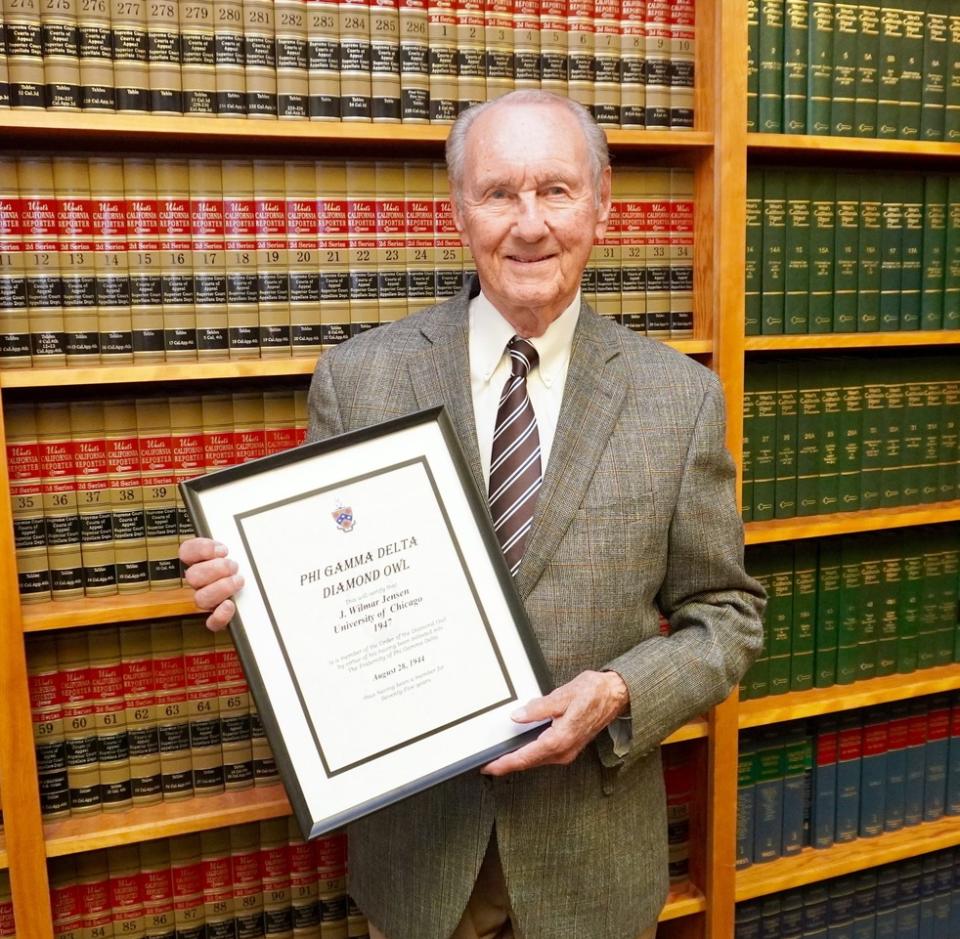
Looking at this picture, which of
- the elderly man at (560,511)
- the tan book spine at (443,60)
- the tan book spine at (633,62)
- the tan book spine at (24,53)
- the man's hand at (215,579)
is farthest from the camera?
the tan book spine at (633,62)

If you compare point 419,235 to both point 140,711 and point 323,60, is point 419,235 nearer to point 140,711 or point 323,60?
point 323,60

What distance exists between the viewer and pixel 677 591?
1390 millimetres

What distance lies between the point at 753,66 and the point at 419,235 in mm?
736

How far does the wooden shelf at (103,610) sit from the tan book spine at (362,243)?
0.54m

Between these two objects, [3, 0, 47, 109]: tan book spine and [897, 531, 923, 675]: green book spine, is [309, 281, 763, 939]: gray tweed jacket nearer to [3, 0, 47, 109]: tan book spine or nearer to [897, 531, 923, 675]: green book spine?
[3, 0, 47, 109]: tan book spine

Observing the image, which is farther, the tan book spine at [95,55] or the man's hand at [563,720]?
the tan book spine at [95,55]

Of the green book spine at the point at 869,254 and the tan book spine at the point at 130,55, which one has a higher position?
the tan book spine at the point at 130,55

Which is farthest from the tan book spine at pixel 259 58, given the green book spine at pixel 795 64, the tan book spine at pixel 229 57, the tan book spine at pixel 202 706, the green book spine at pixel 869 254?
the green book spine at pixel 869 254

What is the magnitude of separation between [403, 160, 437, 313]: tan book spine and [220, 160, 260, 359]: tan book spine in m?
0.27

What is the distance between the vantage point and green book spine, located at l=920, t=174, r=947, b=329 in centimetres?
206

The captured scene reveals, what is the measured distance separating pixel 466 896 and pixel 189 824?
0.62 meters

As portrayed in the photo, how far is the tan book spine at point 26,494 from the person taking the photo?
5.16 feet

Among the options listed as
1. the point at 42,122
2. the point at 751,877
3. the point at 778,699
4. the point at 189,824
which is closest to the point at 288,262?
the point at 42,122

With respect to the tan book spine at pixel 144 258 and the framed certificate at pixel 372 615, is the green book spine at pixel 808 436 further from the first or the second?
the tan book spine at pixel 144 258
